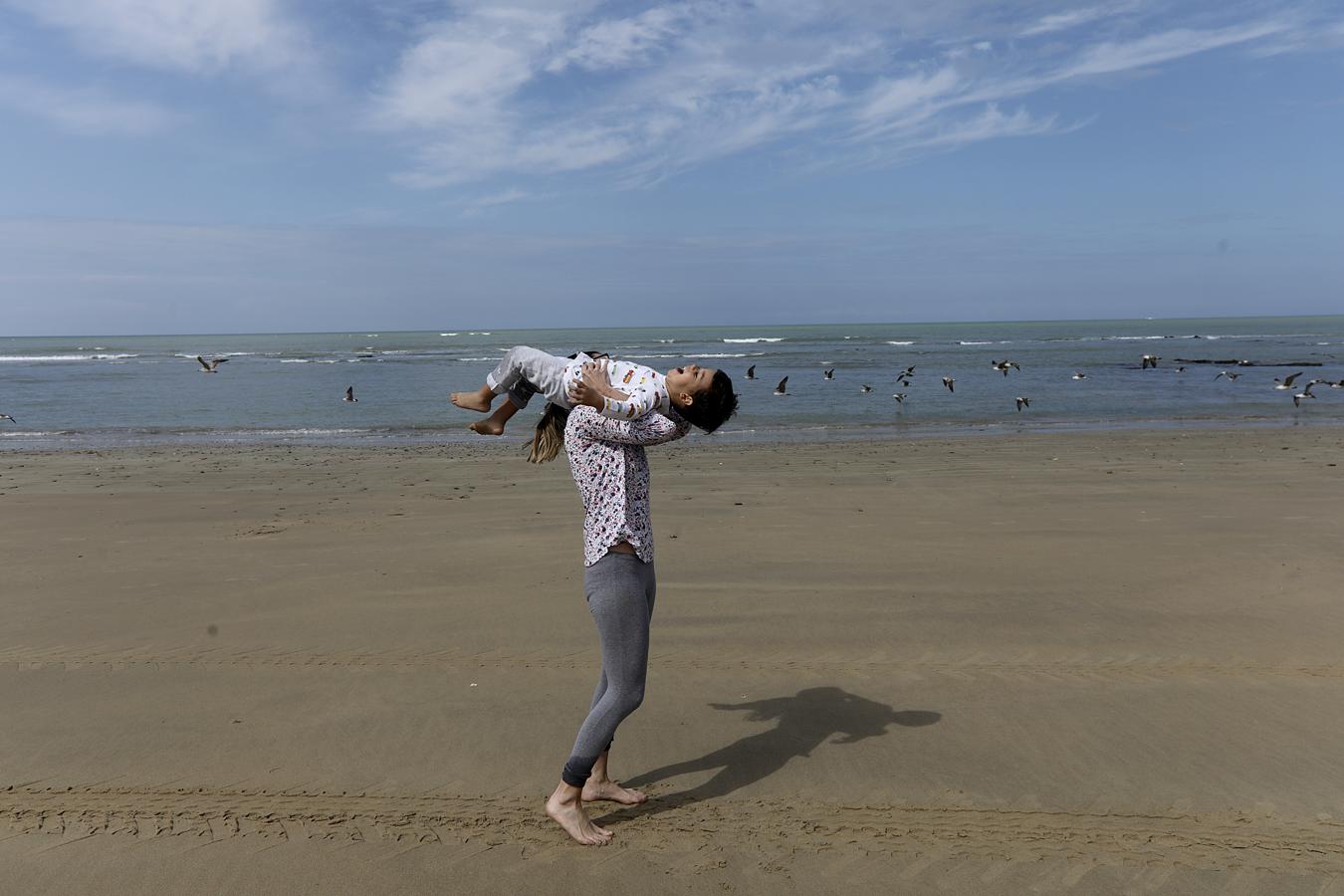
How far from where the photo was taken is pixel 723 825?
12.4 feet

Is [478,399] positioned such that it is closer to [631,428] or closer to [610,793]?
[631,428]

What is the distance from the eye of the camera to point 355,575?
7.58 metres

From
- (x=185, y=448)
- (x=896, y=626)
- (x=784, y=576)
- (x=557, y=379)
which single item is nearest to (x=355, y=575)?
(x=784, y=576)

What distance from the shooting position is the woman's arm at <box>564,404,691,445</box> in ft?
10.6

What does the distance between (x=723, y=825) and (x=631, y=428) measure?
1.70 metres

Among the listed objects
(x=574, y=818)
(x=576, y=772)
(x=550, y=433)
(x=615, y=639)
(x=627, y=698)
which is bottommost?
(x=574, y=818)

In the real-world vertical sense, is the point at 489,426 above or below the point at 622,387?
below

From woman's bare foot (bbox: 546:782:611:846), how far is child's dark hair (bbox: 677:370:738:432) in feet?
4.96

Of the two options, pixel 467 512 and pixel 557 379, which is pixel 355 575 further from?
pixel 557 379

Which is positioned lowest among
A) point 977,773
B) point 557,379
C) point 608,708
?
point 977,773

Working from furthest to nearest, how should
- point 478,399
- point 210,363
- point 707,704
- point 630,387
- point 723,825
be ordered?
point 210,363
point 707,704
point 723,825
point 478,399
point 630,387

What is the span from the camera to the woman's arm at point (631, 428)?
3221mm

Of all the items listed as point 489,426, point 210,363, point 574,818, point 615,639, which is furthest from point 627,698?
point 210,363

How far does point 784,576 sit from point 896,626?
1404 millimetres
